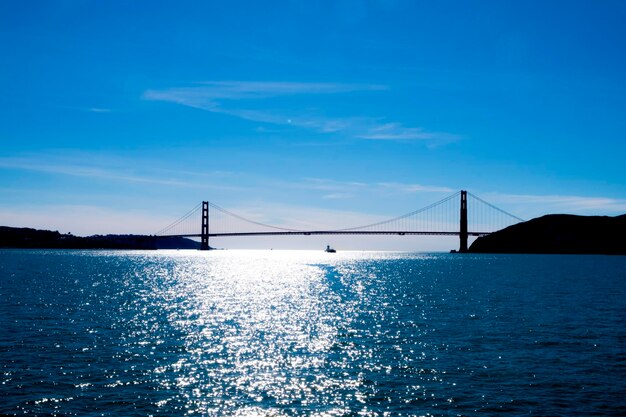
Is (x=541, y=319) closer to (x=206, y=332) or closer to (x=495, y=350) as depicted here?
(x=495, y=350)

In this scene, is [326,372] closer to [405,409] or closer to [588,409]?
[405,409]

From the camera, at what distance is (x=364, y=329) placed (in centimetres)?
3703

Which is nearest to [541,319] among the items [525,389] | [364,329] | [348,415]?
[364,329]

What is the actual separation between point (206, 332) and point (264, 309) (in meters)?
14.5

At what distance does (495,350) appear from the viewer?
1139 inches

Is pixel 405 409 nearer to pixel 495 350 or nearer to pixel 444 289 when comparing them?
pixel 495 350

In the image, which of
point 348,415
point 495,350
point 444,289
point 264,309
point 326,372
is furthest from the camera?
point 444,289

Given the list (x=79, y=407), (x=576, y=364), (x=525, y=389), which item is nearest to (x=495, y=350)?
(x=576, y=364)

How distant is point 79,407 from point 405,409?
10.8m

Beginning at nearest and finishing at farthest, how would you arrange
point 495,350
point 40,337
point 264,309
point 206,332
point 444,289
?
point 495,350 < point 40,337 < point 206,332 < point 264,309 < point 444,289

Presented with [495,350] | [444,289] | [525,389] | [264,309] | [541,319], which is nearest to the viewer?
[525,389]

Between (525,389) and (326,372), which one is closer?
(525,389)

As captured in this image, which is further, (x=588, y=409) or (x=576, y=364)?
(x=576, y=364)

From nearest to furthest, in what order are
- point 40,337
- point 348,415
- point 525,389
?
point 348,415
point 525,389
point 40,337
